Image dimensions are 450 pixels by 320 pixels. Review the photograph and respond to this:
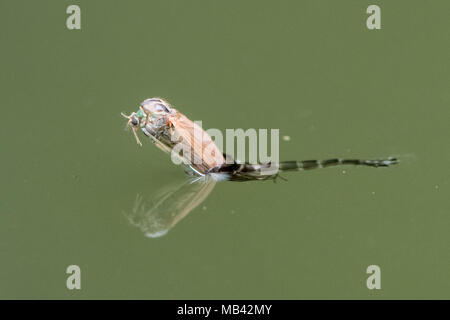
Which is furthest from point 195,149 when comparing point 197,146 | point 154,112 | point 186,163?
point 154,112

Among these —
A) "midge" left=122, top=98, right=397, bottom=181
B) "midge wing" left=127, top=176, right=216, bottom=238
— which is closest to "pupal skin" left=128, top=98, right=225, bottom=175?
"midge" left=122, top=98, right=397, bottom=181

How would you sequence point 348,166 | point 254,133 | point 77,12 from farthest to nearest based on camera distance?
point 77,12 < point 254,133 < point 348,166

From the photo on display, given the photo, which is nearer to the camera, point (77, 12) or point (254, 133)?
point (254, 133)

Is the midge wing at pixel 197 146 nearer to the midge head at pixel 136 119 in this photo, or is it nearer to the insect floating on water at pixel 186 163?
the insect floating on water at pixel 186 163

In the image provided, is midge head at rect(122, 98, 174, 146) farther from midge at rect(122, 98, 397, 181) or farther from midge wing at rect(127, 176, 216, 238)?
midge wing at rect(127, 176, 216, 238)

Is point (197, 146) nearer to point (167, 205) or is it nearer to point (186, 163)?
point (186, 163)

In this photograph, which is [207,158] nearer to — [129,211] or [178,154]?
[178,154]

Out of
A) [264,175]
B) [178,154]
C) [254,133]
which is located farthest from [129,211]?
[254,133]
